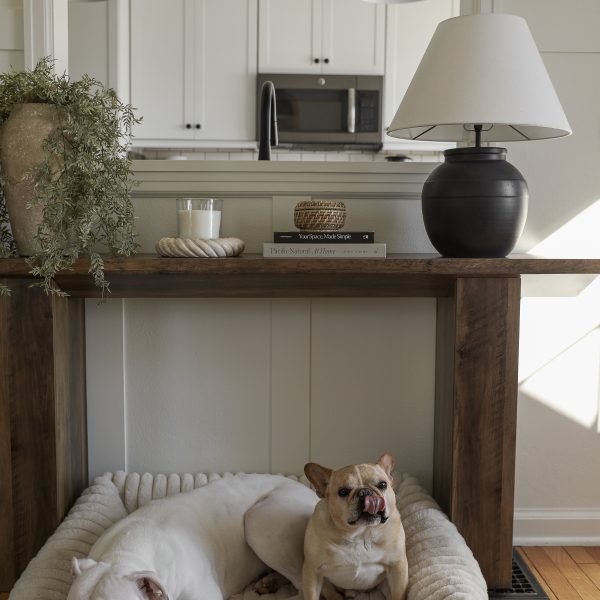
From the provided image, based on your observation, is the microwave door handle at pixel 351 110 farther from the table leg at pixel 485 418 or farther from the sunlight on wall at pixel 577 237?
the table leg at pixel 485 418

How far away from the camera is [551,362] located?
7.40ft

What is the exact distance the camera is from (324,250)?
72.4 inches

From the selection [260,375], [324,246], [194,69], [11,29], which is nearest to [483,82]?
[324,246]

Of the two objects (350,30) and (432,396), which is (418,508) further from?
(350,30)

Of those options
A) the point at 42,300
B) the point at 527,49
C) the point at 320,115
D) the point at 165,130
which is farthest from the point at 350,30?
the point at 42,300

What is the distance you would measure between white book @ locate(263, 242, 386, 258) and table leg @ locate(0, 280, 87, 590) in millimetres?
567

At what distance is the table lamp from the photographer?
1.77m

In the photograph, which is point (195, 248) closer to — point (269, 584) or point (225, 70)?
point (269, 584)

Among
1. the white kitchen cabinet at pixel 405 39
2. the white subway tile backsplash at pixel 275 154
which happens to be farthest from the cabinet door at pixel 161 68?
the white kitchen cabinet at pixel 405 39

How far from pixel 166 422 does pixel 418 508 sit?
0.76 metres

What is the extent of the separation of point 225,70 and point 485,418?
311cm

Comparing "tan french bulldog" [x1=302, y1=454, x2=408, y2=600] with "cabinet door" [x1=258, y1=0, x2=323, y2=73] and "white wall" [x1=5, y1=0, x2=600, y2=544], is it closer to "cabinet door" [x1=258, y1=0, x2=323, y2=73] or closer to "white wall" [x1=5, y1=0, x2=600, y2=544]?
"white wall" [x1=5, y1=0, x2=600, y2=544]

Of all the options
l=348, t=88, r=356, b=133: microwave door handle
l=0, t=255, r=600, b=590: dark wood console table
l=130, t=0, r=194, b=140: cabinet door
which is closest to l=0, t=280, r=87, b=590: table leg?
l=0, t=255, r=600, b=590: dark wood console table

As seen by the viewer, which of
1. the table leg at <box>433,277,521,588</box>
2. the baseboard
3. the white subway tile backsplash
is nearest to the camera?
the table leg at <box>433,277,521,588</box>
